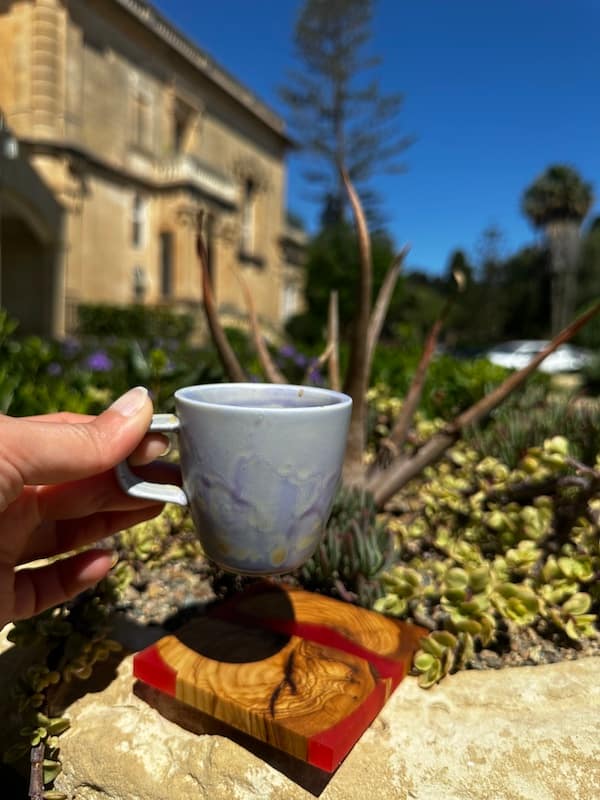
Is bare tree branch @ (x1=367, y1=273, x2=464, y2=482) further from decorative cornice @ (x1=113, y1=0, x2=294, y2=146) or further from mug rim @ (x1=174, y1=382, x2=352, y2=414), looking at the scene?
decorative cornice @ (x1=113, y1=0, x2=294, y2=146)

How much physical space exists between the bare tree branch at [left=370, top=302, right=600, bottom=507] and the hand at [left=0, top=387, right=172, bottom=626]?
0.72 metres

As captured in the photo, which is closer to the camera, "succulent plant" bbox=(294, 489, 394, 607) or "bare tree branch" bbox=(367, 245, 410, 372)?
"succulent plant" bbox=(294, 489, 394, 607)

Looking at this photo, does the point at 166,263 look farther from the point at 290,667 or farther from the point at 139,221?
the point at 290,667

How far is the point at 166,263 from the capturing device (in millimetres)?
16156

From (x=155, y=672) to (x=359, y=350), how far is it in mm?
949

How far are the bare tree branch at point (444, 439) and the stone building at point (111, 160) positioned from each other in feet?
27.9

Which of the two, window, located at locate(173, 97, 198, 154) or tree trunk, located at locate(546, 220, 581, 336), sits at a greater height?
window, located at locate(173, 97, 198, 154)

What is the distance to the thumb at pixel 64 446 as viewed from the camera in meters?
0.79

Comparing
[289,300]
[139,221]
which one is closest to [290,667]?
[139,221]

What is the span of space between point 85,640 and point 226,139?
20.9 metres

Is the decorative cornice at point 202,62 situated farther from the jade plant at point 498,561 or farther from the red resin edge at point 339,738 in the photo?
the red resin edge at point 339,738

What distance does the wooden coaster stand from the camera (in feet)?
2.71

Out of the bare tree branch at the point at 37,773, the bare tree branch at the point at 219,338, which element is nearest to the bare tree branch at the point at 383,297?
the bare tree branch at the point at 219,338

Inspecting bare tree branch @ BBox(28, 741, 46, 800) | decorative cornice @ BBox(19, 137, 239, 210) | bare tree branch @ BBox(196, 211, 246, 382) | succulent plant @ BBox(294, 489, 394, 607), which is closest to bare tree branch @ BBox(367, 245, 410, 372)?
bare tree branch @ BBox(196, 211, 246, 382)
